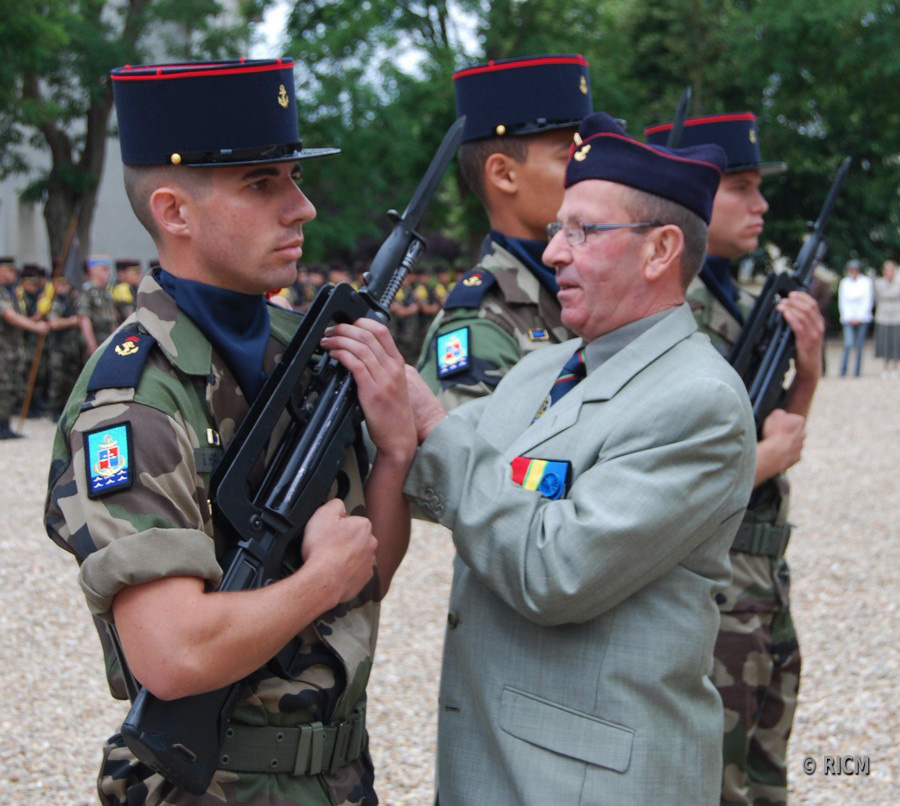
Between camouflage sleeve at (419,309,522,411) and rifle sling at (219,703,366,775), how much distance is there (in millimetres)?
1073

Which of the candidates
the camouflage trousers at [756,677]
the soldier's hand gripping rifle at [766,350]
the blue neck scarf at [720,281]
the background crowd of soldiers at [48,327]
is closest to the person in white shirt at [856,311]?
the background crowd of soldiers at [48,327]

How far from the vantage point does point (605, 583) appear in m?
2.15

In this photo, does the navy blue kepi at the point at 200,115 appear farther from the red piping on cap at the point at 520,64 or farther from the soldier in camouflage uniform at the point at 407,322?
the soldier in camouflage uniform at the point at 407,322

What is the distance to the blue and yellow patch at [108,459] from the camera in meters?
1.98

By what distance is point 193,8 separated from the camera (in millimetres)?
21062

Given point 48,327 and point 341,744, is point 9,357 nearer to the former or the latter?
point 48,327

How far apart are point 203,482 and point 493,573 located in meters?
0.55

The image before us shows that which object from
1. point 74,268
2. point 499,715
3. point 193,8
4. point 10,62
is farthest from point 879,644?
point 193,8

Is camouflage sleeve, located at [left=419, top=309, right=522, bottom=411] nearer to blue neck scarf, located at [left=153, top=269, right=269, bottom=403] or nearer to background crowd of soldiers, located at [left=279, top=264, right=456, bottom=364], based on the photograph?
blue neck scarf, located at [left=153, top=269, right=269, bottom=403]

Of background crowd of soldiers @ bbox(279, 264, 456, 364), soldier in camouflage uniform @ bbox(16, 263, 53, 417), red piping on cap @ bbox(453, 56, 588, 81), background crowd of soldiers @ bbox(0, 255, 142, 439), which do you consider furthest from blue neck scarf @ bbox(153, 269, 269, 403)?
background crowd of soldiers @ bbox(279, 264, 456, 364)

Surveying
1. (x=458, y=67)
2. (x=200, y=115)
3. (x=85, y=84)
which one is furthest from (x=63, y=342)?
(x=200, y=115)

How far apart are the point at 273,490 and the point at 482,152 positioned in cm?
165

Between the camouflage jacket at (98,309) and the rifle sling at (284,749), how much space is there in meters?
14.1

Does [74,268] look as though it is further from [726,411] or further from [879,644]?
[726,411]
